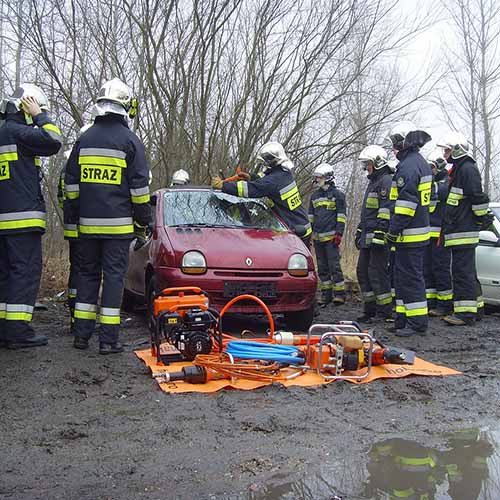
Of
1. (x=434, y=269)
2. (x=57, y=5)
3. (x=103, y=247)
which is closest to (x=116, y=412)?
(x=103, y=247)

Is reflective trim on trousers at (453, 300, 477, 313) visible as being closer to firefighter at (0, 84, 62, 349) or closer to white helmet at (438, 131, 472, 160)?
white helmet at (438, 131, 472, 160)

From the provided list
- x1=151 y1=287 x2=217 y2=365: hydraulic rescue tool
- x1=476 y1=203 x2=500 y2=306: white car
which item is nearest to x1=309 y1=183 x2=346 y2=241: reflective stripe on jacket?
x1=476 y1=203 x2=500 y2=306: white car

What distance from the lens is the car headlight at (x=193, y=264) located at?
5.68 m

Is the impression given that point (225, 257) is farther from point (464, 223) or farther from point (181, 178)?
point (181, 178)

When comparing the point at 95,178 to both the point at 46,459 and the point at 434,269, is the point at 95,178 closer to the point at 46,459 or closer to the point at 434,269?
the point at 46,459

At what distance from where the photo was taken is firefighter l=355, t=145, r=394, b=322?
7.20 meters

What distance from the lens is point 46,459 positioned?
2.97 m

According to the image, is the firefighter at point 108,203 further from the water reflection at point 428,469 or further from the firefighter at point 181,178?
the firefighter at point 181,178

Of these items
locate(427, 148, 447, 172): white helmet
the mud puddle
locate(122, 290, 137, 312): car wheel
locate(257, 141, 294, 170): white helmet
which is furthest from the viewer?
locate(427, 148, 447, 172): white helmet

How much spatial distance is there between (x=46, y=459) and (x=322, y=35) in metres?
8.52

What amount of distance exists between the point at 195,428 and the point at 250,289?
243cm

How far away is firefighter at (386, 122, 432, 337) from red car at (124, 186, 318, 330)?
1040 mm

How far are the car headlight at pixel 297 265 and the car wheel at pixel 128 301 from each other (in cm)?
258

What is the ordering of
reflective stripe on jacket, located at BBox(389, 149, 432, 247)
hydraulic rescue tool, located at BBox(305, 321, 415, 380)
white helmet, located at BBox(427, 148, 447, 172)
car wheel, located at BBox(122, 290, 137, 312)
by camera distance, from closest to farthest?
1. hydraulic rescue tool, located at BBox(305, 321, 415, 380)
2. reflective stripe on jacket, located at BBox(389, 149, 432, 247)
3. car wheel, located at BBox(122, 290, 137, 312)
4. white helmet, located at BBox(427, 148, 447, 172)
